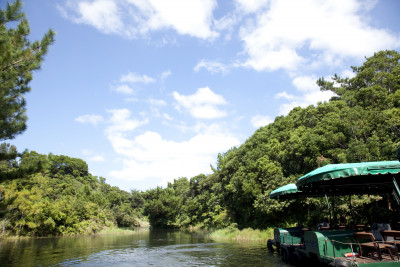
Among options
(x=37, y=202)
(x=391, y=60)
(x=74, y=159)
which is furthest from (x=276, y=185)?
(x=74, y=159)

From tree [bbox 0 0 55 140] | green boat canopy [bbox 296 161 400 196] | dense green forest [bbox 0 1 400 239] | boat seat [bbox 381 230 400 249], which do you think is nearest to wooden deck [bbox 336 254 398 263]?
boat seat [bbox 381 230 400 249]

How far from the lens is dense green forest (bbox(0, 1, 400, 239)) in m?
11.6

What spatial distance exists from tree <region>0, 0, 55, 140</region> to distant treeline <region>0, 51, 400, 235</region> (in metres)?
1.27

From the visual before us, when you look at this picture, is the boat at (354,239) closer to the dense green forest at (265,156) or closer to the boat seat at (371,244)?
the boat seat at (371,244)

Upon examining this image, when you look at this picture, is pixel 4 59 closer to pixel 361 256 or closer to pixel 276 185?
pixel 361 256

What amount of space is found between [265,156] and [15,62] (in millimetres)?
24594

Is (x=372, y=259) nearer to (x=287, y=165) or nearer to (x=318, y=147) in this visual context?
(x=318, y=147)

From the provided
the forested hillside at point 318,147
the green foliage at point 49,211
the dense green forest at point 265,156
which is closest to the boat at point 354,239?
the dense green forest at point 265,156

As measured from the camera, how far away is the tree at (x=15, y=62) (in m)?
10.3

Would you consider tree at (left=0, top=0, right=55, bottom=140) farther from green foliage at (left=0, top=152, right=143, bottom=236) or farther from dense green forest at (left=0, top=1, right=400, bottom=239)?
green foliage at (left=0, top=152, right=143, bottom=236)

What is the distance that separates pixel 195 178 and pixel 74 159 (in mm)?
47565

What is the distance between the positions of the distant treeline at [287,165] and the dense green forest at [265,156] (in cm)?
9

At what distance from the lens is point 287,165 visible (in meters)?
28.8

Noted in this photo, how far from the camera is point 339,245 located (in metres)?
8.20
